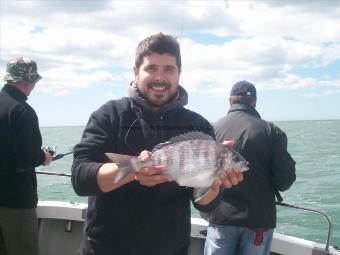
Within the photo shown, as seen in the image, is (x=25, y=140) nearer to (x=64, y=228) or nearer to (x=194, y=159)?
(x=194, y=159)

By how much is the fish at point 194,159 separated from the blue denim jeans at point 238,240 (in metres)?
2.17

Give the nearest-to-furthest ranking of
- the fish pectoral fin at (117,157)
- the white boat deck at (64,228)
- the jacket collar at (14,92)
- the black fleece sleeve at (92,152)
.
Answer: the fish pectoral fin at (117,157) < the black fleece sleeve at (92,152) < the jacket collar at (14,92) < the white boat deck at (64,228)

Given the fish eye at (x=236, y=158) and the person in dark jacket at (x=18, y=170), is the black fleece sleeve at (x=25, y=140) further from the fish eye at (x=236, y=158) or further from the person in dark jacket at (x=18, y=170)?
the fish eye at (x=236, y=158)

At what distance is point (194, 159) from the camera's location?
10.2ft

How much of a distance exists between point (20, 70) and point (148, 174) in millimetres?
2848

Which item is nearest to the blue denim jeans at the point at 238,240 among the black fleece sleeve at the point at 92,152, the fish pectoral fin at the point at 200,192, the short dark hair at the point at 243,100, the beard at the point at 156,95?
the short dark hair at the point at 243,100

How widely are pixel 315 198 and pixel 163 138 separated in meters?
18.0

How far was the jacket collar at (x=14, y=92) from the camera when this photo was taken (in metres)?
4.76

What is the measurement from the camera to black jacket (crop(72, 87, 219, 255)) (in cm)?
297

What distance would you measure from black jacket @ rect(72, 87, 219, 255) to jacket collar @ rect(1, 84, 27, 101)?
201 cm

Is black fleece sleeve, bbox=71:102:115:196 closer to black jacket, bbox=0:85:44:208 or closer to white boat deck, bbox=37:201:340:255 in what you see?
black jacket, bbox=0:85:44:208

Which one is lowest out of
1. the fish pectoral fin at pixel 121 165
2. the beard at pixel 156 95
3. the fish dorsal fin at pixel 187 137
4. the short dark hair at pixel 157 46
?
the fish pectoral fin at pixel 121 165

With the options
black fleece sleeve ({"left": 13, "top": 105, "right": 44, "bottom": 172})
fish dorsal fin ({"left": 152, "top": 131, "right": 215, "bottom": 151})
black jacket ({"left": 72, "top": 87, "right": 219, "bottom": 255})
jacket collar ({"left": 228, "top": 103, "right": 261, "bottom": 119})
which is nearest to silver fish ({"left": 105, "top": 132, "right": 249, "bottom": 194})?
fish dorsal fin ({"left": 152, "top": 131, "right": 215, "bottom": 151})

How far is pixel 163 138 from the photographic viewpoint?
3.10m
